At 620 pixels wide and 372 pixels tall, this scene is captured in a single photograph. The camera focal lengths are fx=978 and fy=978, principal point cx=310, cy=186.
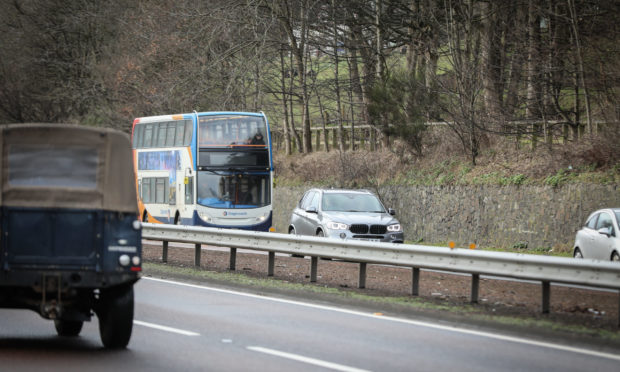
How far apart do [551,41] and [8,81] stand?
42.6 meters

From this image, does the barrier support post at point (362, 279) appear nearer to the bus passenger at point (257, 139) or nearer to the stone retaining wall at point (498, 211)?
the stone retaining wall at point (498, 211)

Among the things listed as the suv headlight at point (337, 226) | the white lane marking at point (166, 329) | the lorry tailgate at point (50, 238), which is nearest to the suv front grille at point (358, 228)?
the suv headlight at point (337, 226)

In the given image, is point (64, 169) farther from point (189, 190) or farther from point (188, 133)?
point (189, 190)

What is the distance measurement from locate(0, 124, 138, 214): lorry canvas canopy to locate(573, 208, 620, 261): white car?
11539 mm

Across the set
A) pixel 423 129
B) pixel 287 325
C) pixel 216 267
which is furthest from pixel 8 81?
pixel 287 325

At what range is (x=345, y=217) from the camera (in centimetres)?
2431

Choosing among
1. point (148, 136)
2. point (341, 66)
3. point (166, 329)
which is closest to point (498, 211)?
point (148, 136)

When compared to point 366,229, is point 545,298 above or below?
below

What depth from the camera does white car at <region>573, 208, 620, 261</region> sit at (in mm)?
19109

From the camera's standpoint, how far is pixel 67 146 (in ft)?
34.1

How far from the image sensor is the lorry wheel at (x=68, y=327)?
11258 millimetres

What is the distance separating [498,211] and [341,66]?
20169 millimetres

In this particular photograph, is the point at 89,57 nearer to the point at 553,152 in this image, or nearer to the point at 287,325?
the point at 553,152

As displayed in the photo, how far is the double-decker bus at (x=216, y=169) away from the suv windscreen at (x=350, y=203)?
7.81 metres
